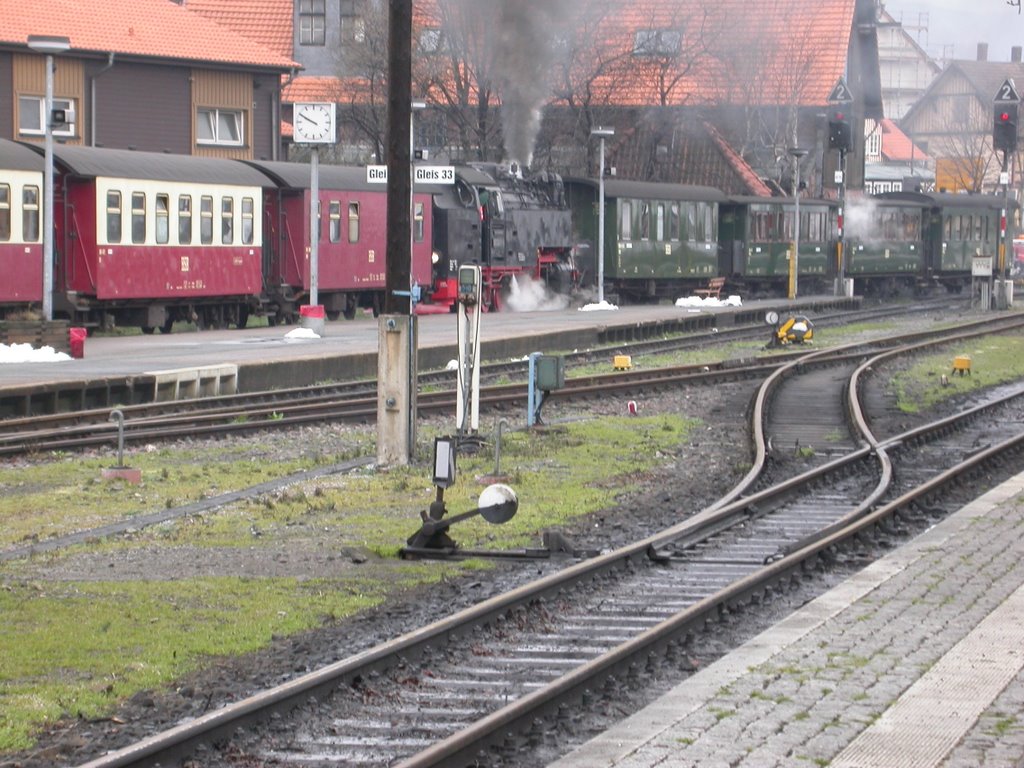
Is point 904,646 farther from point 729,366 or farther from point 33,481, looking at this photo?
point 729,366

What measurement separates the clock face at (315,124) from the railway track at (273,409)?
200 inches

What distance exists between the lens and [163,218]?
31469 millimetres

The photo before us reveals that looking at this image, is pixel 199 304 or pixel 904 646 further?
pixel 199 304

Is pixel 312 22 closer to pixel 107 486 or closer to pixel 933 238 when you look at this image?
pixel 933 238

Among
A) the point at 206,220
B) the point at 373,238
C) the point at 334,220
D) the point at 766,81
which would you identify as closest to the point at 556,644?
the point at 206,220

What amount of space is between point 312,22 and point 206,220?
3110 cm

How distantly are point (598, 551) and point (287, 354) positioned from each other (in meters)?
15.4

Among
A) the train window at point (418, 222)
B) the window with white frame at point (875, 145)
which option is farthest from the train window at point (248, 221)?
the window with white frame at point (875, 145)

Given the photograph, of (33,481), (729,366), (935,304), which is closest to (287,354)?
(729,366)

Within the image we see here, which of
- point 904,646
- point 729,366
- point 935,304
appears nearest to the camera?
point 904,646

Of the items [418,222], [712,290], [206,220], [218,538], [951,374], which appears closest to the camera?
[218,538]

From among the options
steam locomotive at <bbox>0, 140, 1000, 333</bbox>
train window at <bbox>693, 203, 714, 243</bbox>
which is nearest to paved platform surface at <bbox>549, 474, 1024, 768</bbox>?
steam locomotive at <bbox>0, 140, 1000, 333</bbox>

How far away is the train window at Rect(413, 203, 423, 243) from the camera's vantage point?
125 ft

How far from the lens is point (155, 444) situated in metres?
18.0
